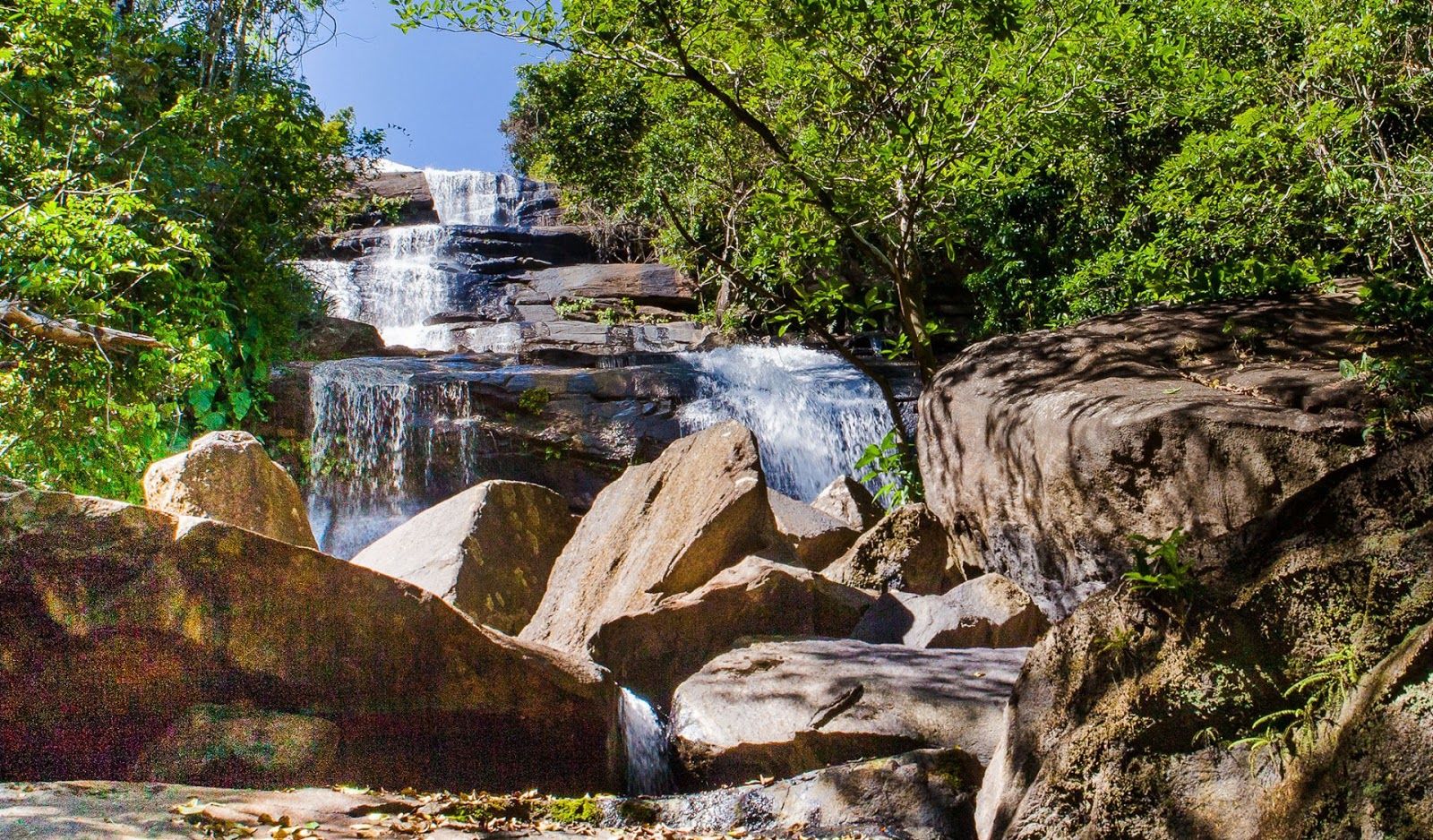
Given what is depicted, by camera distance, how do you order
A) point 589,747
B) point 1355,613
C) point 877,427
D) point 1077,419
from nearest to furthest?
point 1355,613, point 589,747, point 1077,419, point 877,427

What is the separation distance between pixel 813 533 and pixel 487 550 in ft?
7.76

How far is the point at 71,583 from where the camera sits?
334 cm

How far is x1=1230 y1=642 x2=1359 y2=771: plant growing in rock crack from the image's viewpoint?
7.23ft

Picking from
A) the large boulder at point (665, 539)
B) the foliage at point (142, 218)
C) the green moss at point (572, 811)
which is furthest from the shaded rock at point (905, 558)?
the foliage at point (142, 218)

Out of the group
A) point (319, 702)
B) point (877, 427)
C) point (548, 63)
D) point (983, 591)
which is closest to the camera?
point (319, 702)

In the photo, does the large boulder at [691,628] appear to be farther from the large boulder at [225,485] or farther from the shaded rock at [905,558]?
the large boulder at [225,485]

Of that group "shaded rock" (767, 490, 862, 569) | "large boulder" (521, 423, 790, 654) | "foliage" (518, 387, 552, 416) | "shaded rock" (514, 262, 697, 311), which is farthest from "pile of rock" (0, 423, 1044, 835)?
"shaded rock" (514, 262, 697, 311)

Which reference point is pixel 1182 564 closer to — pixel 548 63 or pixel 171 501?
pixel 171 501

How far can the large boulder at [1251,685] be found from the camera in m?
2.10

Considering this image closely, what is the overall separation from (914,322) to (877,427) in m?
5.27

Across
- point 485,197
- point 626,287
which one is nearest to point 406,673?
point 626,287

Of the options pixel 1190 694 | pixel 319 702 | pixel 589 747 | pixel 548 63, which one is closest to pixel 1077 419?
pixel 1190 694

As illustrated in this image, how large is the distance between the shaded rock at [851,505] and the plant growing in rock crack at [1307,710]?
559 cm

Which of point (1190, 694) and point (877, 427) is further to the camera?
point (877, 427)
